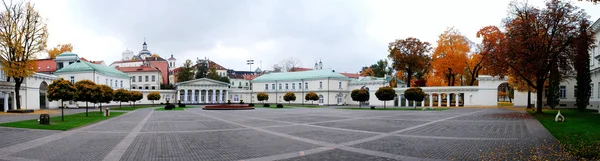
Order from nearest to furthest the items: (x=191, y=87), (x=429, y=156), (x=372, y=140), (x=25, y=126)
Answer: (x=429, y=156)
(x=372, y=140)
(x=25, y=126)
(x=191, y=87)

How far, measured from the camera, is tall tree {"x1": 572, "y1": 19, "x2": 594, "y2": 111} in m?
24.8

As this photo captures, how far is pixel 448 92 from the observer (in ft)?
162

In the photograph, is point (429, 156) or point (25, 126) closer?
point (429, 156)

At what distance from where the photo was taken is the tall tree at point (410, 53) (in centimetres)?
5509

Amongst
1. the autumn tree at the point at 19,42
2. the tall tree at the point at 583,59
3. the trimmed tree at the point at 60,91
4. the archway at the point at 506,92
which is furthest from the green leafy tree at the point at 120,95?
the archway at the point at 506,92

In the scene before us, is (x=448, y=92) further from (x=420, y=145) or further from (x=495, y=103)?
A: (x=420, y=145)

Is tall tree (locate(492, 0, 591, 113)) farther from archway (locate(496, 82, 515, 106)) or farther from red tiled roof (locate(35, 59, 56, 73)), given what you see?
red tiled roof (locate(35, 59, 56, 73))

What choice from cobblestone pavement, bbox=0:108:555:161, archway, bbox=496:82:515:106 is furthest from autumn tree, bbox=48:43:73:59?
archway, bbox=496:82:515:106

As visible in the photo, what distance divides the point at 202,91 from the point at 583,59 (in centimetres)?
6841

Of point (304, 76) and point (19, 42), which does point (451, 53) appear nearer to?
point (304, 76)

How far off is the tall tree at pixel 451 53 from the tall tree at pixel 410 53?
239 centimetres

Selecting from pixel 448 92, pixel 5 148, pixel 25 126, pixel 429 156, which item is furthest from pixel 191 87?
pixel 429 156

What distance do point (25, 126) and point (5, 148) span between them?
27.0 feet

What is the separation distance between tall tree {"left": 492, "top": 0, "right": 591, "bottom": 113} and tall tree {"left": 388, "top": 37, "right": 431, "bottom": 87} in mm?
28379
